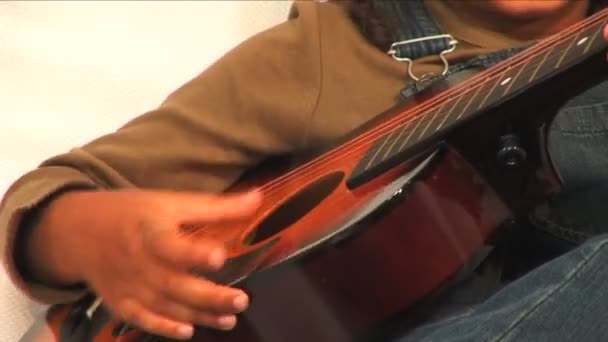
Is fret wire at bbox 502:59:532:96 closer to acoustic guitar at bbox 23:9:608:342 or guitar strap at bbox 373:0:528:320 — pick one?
acoustic guitar at bbox 23:9:608:342

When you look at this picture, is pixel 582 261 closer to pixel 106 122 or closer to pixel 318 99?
pixel 318 99

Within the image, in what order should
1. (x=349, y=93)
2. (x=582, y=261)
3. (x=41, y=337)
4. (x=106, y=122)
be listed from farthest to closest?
(x=106, y=122), (x=349, y=93), (x=41, y=337), (x=582, y=261)

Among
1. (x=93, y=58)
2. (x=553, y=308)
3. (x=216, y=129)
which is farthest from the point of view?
(x=93, y=58)

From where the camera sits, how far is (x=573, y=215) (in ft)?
2.29

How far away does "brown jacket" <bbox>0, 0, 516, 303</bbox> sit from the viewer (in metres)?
0.69

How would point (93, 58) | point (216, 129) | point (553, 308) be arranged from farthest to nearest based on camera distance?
point (93, 58), point (216, 129), point (553, 308)

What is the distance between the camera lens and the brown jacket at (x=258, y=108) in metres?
0.69

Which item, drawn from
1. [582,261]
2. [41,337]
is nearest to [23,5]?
[41,337]

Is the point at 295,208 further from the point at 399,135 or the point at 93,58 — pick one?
the point at 93,58

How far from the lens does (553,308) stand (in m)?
0.51

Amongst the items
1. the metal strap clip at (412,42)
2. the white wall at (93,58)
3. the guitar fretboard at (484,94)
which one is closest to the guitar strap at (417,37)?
the metal strap clip at (412,42)

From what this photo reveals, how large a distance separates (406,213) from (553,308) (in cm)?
11


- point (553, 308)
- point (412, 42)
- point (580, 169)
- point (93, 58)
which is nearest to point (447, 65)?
point (412, 42)

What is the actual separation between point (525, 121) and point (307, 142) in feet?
0.77
